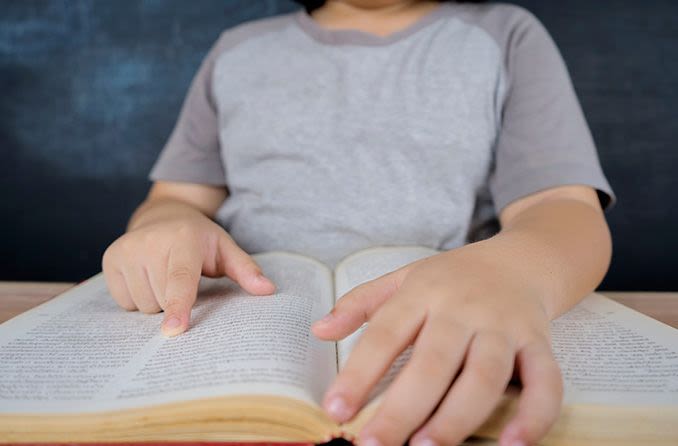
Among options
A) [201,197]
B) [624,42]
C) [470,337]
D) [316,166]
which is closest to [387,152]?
[316,166]

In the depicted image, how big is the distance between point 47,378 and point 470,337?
0.86 feet

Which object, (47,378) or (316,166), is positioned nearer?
(47,378)

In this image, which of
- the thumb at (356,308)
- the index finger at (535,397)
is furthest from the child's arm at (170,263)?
the index finger at (535,397)

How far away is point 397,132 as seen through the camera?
0.73 m

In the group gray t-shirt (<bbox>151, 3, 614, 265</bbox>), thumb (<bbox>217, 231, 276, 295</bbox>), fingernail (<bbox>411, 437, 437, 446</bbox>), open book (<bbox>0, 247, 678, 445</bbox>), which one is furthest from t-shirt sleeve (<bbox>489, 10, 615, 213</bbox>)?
fingernail (<bbox>411, 437, 437, 446</bbox>)

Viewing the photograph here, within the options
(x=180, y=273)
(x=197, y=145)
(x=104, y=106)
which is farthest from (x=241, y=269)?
(x=104, y=106)

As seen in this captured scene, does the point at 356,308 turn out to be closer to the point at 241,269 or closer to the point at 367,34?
the point at 241,269

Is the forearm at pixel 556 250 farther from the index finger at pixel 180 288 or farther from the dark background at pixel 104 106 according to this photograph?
the dark background at pixel 104 106

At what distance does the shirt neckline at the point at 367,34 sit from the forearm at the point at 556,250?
313 mm

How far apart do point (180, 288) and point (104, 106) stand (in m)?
0.74

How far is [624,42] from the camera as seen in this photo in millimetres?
998

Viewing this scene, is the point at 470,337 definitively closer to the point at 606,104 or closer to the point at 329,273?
the point at 329,273

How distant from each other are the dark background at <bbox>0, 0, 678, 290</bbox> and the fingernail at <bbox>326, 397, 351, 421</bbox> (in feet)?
2.81

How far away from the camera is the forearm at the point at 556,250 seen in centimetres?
40
